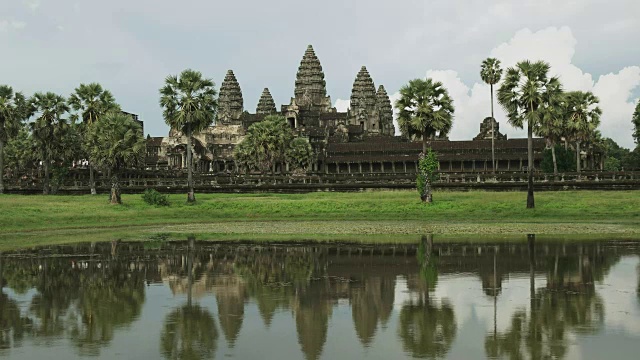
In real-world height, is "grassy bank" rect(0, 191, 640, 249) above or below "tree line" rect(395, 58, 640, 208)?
below

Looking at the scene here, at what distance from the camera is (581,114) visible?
86188mm

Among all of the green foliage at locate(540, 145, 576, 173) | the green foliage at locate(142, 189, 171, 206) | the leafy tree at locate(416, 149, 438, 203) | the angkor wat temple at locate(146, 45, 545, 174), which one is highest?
the angkor wat temple at locate(146, 45, 545, 174)

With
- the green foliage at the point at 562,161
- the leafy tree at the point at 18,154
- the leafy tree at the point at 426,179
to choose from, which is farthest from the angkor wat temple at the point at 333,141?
the leafy tree at the point at 426,179

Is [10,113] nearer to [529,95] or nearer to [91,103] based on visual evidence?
[91,103]

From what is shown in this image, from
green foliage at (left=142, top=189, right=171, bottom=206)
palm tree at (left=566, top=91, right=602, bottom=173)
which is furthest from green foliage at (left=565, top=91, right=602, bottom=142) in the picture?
green foliage at (left=142, top=189, right=171, bottom=206)

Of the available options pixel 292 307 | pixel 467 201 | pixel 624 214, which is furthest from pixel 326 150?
pixel 292 307

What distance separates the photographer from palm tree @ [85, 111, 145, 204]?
62344 millimetres

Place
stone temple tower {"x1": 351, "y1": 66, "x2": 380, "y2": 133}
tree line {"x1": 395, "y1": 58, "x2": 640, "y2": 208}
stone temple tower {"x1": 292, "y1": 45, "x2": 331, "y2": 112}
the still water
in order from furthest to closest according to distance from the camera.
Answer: stone temple tower {"x1": 351, "y1": 66, "x2": 380, "y2": 133} → stone temple tower {"x1": 292, "y1": 45, "x2": 331, "y2": 112} → tree line {"x1": 395, "y1": 58, "x2": 640, "y2": 208} → the still water

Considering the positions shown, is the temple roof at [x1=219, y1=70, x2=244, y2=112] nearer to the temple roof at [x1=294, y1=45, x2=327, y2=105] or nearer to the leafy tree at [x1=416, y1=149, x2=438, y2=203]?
the temple roof at [x1=294, y1=45, x2=327, y2=105]

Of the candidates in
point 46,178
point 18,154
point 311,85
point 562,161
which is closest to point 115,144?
point 46,178

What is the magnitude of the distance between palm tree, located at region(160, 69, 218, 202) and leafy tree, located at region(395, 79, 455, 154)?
15505mm

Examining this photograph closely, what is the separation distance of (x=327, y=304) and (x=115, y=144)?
151 ft

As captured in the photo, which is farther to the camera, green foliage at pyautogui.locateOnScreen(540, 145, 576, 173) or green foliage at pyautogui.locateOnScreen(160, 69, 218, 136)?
green foliage at pyautogui.locateOnScreen(540, 145, 576, 173)

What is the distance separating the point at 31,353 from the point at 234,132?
13960 centimetres
